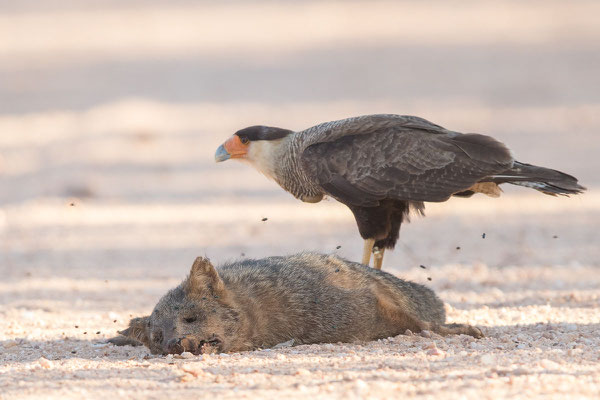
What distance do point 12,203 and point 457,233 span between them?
6752mm

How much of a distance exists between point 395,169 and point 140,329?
10.1 ft

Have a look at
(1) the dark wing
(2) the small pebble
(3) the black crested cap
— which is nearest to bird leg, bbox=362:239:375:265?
(1) the dark wing

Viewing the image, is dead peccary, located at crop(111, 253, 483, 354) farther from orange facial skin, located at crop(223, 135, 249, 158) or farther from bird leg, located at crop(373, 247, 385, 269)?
orange facial skin, located at crop(223, 135, 249, 158)

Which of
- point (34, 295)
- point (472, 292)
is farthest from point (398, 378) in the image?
point (34, 295)

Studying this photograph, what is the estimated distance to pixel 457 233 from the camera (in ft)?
43.8

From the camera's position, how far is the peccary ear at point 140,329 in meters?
7.09

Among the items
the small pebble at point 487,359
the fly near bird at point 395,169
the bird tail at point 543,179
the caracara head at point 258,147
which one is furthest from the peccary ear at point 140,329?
the bird tail at point 543,179

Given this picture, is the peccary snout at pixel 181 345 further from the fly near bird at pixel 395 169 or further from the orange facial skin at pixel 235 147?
the orange facial skin at pixel 235 147

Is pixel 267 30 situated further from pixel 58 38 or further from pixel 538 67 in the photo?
pixel 538 67

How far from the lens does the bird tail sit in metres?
8.79

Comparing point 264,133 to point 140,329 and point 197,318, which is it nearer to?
point 140,329

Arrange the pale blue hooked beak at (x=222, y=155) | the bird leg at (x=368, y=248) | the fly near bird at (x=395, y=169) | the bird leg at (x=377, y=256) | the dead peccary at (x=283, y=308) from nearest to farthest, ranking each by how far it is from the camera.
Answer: the dead peccary at (x=283, y=308)
the fly near bird at (x=395, y=169)
the bird leg at (x=368, y=248)
the bird leg at (x=377, y=256)
the pale blue hooked beak at (x=222, y=155)

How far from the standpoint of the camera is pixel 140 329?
7117 millimetres

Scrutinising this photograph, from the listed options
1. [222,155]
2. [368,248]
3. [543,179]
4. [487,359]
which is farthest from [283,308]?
[222,155]
